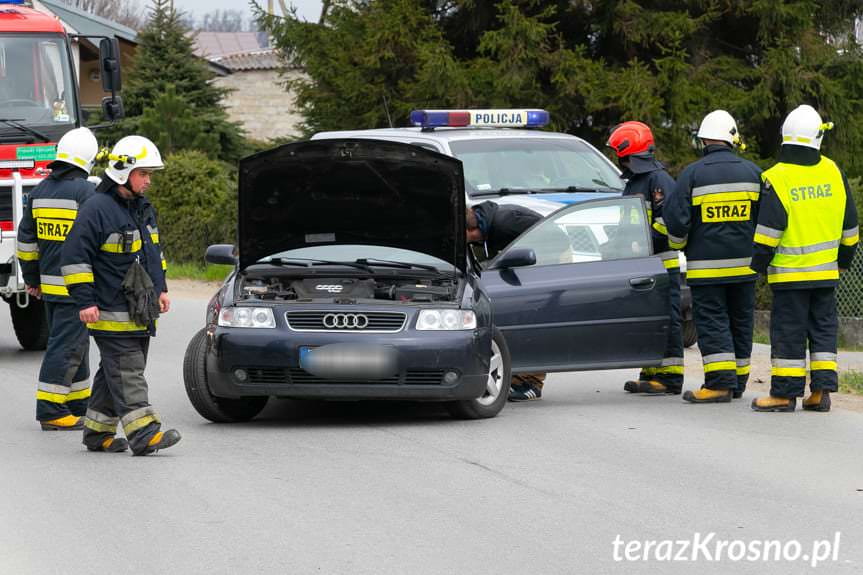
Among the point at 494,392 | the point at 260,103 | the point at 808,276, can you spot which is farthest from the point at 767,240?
the point at 260,103

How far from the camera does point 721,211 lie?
1013 centimetres

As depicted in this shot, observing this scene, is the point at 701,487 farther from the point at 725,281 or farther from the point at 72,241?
the point at 72,241

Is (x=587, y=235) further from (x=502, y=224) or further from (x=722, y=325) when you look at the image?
(x=722, y=325)

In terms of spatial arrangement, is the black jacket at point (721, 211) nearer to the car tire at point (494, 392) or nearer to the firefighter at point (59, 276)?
the car tire at point (494, 392)

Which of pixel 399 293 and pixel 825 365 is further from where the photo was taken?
pixel 825 365

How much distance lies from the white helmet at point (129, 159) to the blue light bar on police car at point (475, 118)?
6.42 meters

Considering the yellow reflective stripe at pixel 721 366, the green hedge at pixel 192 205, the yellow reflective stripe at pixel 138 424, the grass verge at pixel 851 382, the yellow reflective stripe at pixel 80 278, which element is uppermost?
the yellow reflective stripe at pixel 80 278

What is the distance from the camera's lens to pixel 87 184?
998 centimetres

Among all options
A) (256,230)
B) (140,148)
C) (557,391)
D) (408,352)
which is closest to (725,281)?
(557,391)

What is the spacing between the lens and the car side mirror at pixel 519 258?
384 inches

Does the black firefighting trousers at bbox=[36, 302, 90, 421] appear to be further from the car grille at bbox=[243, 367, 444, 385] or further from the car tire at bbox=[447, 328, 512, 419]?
the car tire at bbox=[447, 328, 512, 419]

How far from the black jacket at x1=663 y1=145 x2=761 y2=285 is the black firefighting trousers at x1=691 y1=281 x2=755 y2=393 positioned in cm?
16

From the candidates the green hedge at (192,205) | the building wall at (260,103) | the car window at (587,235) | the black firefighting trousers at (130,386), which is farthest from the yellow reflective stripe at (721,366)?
the building wall at (260,103)

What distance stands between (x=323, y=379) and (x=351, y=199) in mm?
1326
